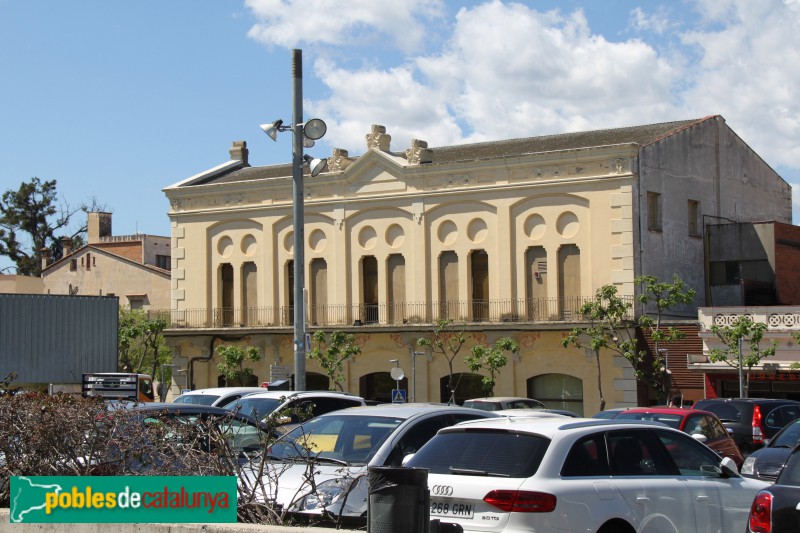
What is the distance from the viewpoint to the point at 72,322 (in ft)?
95.9

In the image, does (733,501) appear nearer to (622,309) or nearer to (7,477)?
(7,477)

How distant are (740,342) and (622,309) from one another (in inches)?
161

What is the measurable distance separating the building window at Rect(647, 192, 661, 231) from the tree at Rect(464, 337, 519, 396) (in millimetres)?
6257

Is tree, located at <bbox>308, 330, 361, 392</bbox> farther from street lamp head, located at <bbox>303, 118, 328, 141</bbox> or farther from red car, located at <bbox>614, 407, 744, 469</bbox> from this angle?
red car, located at <bbox>614, 407, 744, 469</bbox>

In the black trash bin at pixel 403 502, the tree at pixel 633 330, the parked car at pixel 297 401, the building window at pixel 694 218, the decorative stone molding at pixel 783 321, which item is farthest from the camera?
the building window at pixel 694 218

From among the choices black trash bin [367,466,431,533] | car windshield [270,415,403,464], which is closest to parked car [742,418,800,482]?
car windshield [270,415,403,464]

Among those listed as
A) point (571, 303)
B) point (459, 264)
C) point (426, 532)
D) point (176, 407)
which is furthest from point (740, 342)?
point (426, 532)

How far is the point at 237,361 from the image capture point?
4625 centimetres

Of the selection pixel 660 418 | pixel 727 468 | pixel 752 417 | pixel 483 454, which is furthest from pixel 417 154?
pixel 483 454

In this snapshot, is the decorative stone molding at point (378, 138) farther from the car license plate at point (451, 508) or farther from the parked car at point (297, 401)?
the car license plate at point (451, 508)

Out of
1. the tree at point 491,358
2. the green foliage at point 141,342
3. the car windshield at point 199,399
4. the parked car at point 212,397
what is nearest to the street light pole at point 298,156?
the parked car at point 212,397

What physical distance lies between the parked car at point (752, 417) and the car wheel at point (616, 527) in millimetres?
14573

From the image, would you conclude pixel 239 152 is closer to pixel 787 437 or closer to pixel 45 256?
pixel 45 256

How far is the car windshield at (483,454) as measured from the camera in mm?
9836
